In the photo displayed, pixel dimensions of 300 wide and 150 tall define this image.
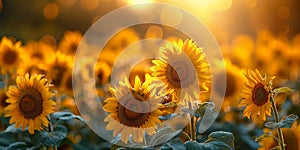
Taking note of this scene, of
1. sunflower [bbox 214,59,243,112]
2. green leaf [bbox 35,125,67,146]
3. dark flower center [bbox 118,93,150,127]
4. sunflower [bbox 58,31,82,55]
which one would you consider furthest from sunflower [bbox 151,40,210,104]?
sunflower [bbox 58,31,82,55]

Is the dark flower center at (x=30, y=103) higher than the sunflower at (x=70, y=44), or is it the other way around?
the sunflower at (x=70, y=44)

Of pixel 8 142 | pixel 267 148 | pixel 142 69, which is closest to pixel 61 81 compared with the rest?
pixel 142 69

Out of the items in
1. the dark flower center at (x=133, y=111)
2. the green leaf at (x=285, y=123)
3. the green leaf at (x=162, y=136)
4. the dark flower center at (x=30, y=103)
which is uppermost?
the dark flower center at (x=30, y=103)

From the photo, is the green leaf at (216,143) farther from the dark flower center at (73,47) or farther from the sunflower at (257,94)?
the dark flower center at (73,47)

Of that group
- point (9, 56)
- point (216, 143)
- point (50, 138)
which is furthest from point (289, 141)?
point (9, 56)

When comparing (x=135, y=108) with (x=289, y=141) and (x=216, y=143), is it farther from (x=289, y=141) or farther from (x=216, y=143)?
(x=289, y=141)

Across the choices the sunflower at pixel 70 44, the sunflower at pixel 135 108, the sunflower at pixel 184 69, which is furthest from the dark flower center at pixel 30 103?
the sunflower at pixel 70 44

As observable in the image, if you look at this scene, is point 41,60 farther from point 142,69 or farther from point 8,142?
point 8,142
